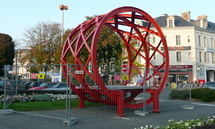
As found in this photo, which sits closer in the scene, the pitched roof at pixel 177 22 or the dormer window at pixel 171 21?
the dormer window at pixel 171 21

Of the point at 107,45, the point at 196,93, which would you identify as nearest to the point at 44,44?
the point at 107,45

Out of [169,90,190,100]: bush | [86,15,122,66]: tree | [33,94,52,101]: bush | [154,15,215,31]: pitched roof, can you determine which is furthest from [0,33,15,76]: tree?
[169,90,190,100]: bush

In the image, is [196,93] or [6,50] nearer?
[196,93]

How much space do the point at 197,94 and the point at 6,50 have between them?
38.6 metres

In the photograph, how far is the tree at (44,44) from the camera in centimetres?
3281

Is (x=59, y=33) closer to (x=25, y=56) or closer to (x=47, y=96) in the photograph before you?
(x=25, y=56)

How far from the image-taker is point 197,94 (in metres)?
18.0

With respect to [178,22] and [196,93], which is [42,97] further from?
[178,22]

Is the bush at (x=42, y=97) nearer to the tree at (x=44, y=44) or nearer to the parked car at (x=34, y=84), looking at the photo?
the parked car at (x=34, y=84)

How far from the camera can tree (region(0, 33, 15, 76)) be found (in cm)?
4575

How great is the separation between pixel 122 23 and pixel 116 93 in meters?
4.86

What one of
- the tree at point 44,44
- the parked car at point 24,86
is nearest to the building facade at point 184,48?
the tree at point 44,44

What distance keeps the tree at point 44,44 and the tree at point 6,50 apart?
10398 millimetres

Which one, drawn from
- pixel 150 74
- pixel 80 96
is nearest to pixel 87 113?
pixel 80 96
